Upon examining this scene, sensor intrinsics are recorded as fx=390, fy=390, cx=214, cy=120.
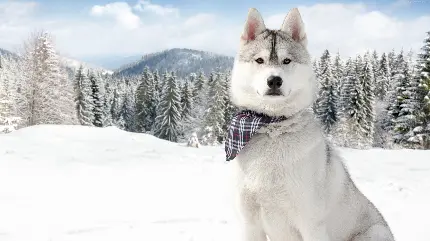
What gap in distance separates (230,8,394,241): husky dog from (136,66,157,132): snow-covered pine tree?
209 ft

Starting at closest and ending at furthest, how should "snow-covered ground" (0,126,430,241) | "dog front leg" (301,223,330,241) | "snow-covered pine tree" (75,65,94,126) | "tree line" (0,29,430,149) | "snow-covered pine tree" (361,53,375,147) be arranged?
"dog front leg" (301,223,330,241) → "snow-covered ground" (0,126,430,241) → "tree line" (0,29,430,149) → "snow-covered pine tree" (361,53,375,147) → "snow-covered pine tree" (75,65,94,126)

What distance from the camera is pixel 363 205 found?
373cm

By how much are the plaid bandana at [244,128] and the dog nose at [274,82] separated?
1.11 feet

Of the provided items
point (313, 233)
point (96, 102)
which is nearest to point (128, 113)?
point (96, 102)

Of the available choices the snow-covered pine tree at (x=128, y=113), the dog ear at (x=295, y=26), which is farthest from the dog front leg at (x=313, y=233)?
the snow-covered pine tree at (x=128, y=113)

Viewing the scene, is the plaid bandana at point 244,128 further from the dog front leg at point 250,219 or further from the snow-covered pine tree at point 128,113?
the snow-covered pine tree at point 128,113

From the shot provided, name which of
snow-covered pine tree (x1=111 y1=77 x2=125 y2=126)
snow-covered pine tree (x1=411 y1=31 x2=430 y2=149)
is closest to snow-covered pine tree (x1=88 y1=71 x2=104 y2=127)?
snow-covered pine tree (x1=111 y1=77 x2=125 y2=126)

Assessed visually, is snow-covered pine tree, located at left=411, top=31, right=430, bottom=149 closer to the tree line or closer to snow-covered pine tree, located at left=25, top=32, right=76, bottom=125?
the tree line

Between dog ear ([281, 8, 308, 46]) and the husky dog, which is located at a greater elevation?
dog ear ([281, 8, 308, 46])

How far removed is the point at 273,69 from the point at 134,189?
6063 millimetres

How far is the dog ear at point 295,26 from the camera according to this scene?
148 inches

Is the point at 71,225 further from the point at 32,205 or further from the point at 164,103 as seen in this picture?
the point at 164,103

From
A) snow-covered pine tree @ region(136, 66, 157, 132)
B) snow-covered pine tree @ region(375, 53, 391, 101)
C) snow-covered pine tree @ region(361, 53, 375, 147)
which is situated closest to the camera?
snow-covered pine tree @ region(361, 53, 375, 147)

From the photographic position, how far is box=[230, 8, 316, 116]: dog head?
342 cm
